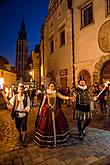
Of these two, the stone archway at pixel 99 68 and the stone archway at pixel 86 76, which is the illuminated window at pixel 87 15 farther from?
the stone archway at pixel 86 76

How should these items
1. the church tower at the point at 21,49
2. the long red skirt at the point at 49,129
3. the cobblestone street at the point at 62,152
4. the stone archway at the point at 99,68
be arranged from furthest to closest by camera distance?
the church tower at the point at 21,49 → the stone archway at the point at 99,68 → the long red skirt at the point at 49,129 → the cobblestone street at the point at 62,152

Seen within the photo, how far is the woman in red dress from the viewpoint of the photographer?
5.66 meters

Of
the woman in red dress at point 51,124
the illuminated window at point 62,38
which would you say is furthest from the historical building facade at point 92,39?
the woman in red dress at point 51,124

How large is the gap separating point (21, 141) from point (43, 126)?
94 centimetres

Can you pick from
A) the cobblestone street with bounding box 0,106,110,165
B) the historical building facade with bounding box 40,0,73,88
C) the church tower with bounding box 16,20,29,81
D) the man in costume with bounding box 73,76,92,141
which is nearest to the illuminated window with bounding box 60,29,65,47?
the historical building facade with bounding box 40,0,73,88

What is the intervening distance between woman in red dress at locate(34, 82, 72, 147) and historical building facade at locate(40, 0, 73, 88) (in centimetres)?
1042

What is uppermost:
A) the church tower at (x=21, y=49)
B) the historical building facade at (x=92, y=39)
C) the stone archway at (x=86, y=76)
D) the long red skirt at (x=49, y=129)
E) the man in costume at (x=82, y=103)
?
the church tower at (x=21, y=49)

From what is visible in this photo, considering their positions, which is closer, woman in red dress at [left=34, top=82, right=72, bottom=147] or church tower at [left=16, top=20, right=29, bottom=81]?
woman in red dress at [left=34, top=82, right=72, bottom=147]

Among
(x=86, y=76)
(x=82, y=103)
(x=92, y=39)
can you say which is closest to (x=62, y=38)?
(x=92, y=39)

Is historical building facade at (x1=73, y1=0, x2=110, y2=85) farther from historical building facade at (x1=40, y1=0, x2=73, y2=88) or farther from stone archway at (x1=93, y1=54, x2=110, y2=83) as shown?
historical building facade at (x1=40, y1=0, x2=73, y2=88)

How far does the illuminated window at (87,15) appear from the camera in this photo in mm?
14434

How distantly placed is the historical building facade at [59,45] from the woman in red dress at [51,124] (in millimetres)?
10423

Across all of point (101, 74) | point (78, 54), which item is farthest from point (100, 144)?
point (78, 54)

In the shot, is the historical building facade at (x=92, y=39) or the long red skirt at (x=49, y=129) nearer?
the long red skirt at (x=49, y=129)
